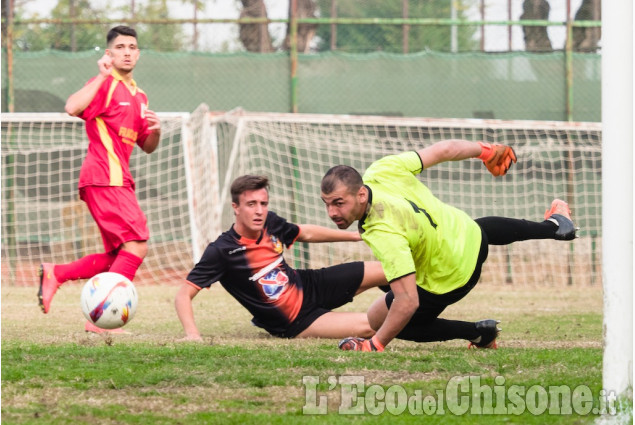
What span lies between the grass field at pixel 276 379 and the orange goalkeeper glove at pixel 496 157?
1214 mm

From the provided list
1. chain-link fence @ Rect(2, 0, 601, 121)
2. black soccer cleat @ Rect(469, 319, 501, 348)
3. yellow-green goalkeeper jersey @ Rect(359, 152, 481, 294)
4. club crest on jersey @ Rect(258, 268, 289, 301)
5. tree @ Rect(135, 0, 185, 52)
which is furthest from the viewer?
tree @ Rect(135, 0, 185, 52)

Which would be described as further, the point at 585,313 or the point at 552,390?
the point at 585,313

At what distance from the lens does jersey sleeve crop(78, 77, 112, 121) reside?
770 centimetres

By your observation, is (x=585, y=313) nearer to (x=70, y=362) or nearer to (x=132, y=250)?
(x=132, y=250)

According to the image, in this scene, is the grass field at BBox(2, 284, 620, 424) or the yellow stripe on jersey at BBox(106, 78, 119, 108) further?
the yellow stripe on jersey at BBox(106, 78, 119, 108)

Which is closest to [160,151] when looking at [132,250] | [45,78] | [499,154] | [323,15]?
[45,78]

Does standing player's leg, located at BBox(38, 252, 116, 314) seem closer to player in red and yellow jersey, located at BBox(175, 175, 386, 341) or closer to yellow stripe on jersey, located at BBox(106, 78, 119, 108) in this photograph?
player in red and yellow jersey, located at BBox(175, 175, 386, 341)

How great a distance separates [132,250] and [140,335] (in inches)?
26.7

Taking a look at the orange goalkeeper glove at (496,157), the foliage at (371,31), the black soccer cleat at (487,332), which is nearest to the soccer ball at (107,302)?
the black soccer cleat at (487,332)

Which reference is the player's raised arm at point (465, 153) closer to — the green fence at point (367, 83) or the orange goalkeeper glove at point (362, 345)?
the orange goalkeeper glove at point (362, 345)

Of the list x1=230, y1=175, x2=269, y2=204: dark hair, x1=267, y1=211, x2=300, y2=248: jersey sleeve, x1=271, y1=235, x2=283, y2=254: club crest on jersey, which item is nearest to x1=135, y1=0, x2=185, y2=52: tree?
x1=267, y1=211, x2=300, y2=248: jersey sleeve

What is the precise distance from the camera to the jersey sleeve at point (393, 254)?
19.1ft

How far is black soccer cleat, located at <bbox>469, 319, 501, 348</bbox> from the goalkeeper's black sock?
0.04 metres

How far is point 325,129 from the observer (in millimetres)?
14734
